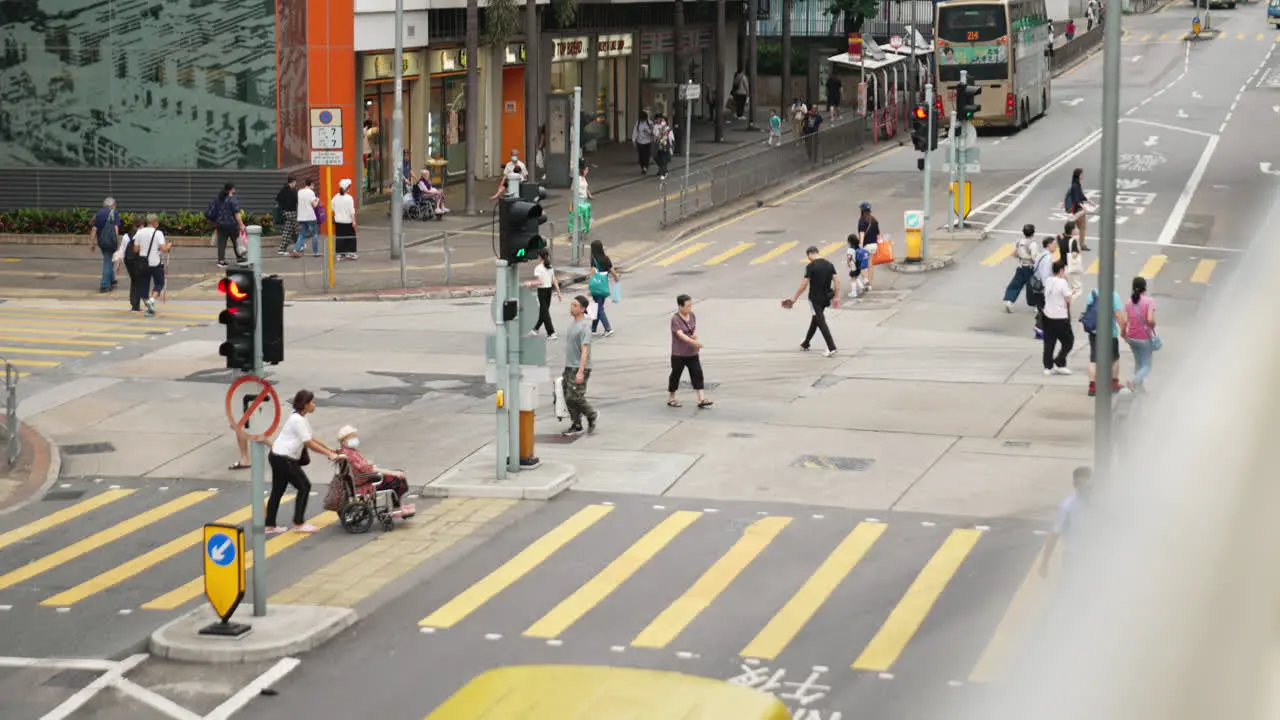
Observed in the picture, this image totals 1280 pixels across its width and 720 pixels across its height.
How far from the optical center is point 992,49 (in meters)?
56.0

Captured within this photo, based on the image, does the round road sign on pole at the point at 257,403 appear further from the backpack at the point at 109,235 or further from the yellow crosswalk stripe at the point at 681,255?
the yellow crosswalk stripe at the point at 681,255

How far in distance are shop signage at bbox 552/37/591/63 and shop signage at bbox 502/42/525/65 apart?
316 cm

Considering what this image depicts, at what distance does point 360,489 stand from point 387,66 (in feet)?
106

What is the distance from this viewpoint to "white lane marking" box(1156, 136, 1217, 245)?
3962 centimetres

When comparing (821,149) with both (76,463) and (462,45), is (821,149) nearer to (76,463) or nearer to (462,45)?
(462,45)

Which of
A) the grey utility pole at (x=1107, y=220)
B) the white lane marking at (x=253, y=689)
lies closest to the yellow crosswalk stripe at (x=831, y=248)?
the grey utility pole at (x=1107, y=220)

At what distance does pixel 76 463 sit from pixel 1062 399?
44.2 ft

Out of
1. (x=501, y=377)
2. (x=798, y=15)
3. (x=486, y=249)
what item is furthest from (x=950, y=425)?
(x=798, y=15)

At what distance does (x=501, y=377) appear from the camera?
19.6 meters

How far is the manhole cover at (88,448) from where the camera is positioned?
2230cm

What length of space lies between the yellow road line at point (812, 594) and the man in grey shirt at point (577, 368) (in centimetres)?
519

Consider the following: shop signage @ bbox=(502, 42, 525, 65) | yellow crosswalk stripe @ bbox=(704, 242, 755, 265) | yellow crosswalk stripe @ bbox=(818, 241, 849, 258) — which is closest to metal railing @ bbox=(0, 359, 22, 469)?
yellow crosswalk stripe @ bbox=(704, 242, 755, 265)

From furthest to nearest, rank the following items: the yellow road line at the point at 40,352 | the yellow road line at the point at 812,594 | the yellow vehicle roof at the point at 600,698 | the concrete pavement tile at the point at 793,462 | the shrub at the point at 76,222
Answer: the shrub at the point at 76,222
the yellow road line at the point at 40,352
the concrete pavement tile at the point at 793,462
the yellow road line at the point at 812,594
the yellow vehicle roof at the point at 600,698

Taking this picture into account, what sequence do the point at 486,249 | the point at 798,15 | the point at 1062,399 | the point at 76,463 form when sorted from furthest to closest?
the point at 798,15 < the point at 486,249 < the point at 1062,399 < the point at 76,463
